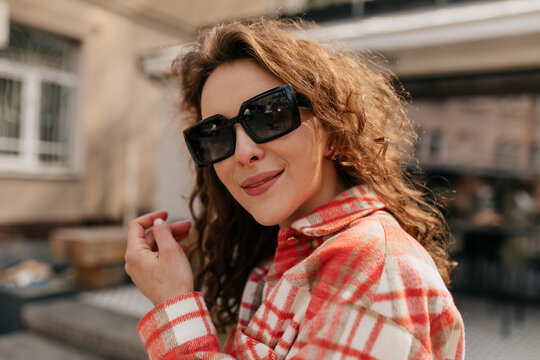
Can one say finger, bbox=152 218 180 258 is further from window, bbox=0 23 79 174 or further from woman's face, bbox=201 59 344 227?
window, bbox=0 23 79 174

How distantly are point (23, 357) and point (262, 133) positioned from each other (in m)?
3.25

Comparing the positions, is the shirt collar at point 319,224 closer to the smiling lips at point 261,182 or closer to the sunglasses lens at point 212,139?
the smiling lips at point 261,182

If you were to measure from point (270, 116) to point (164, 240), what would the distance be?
0.43m

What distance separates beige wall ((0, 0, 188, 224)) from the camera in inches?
314

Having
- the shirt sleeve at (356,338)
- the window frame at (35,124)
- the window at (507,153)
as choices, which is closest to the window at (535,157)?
the window at (507,153)

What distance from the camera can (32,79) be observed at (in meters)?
8.11

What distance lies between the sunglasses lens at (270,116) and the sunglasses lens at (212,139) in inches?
2.8

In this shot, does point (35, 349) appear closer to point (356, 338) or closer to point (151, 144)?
point (356, 338)

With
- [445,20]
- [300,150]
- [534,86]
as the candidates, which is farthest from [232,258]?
[534,86]

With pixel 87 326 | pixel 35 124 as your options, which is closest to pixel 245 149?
pixel 87 326

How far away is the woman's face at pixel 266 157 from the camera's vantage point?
3.21 ft

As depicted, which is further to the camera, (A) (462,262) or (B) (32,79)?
(B) (32,79)

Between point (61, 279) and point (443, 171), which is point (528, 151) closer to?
point (443, 171)

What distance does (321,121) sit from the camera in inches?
40.8
